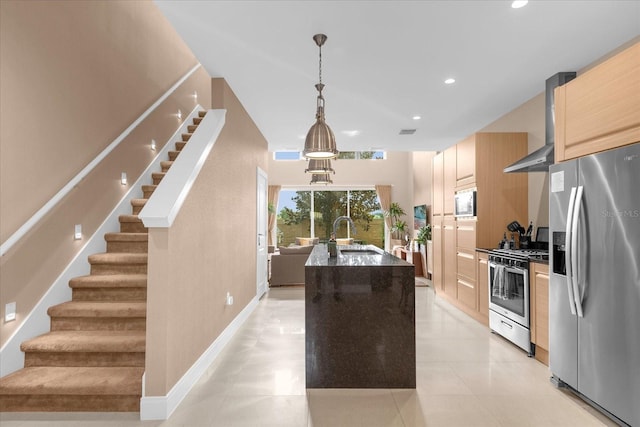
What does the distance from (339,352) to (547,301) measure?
6.21ft

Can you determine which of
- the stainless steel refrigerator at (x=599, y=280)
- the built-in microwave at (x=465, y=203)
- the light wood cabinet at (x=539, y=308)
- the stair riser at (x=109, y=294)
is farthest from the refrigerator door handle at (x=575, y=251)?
the stair riser at (x=109, y=294)

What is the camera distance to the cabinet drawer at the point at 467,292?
185 inches

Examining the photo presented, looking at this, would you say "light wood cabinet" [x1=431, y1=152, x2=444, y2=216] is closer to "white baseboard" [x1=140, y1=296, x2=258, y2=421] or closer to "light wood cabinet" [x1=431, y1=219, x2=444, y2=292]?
"light wood cabinet" [x1=431, y1=219, x2=444, y2=292]

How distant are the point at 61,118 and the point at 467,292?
492 cm

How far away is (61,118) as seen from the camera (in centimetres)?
304

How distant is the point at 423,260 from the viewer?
326 inches

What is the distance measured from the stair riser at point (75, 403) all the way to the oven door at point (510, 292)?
3.31m

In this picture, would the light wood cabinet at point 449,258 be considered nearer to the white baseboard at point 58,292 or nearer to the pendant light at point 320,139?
the pendant light at point 320,139

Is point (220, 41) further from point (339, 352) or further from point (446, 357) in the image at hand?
point (446, 357)

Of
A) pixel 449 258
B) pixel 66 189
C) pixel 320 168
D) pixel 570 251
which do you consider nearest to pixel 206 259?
pixel 66 189

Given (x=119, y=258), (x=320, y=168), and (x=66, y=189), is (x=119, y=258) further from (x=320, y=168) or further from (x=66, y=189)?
(x=320, y=168)

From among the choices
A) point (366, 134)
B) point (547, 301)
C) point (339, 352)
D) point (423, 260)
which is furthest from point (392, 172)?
point (339, 352)

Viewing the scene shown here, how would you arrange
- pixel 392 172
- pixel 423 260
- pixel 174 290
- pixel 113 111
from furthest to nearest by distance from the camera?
pixel 392 172 → pixel 423 260 → pixel 113 111 → pixel 174 290

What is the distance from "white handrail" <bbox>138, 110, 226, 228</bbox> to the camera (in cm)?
227
